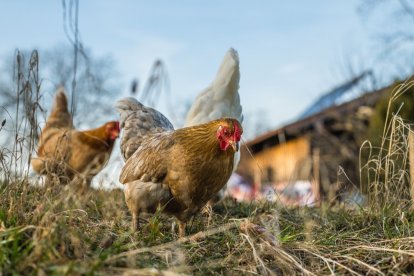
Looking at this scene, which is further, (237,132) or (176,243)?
(237,132)

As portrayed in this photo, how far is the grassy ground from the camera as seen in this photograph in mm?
1954

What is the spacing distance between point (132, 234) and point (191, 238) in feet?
1.08

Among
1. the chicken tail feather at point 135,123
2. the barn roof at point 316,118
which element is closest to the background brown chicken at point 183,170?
the chicken tail feather at point 135,123

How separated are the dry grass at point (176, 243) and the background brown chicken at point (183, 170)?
0.22m

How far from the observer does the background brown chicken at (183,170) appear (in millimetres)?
3246

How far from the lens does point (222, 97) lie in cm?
539

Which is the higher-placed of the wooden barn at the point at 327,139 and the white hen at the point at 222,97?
the white hen at the point at 222,97

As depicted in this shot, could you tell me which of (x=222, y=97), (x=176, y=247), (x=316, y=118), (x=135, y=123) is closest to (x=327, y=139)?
(x=316, y=118)

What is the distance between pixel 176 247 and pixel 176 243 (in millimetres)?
90

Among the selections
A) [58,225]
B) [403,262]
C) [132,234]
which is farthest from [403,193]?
[58,225]

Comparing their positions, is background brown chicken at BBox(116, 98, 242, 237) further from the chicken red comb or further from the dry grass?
the dry grass

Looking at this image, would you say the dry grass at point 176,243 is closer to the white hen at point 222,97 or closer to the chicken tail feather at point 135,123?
the chicken tail feather at point 135,123

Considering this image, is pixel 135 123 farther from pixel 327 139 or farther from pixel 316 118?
pixel 316 118

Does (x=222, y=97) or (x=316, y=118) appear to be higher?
(x=222, y=97)
